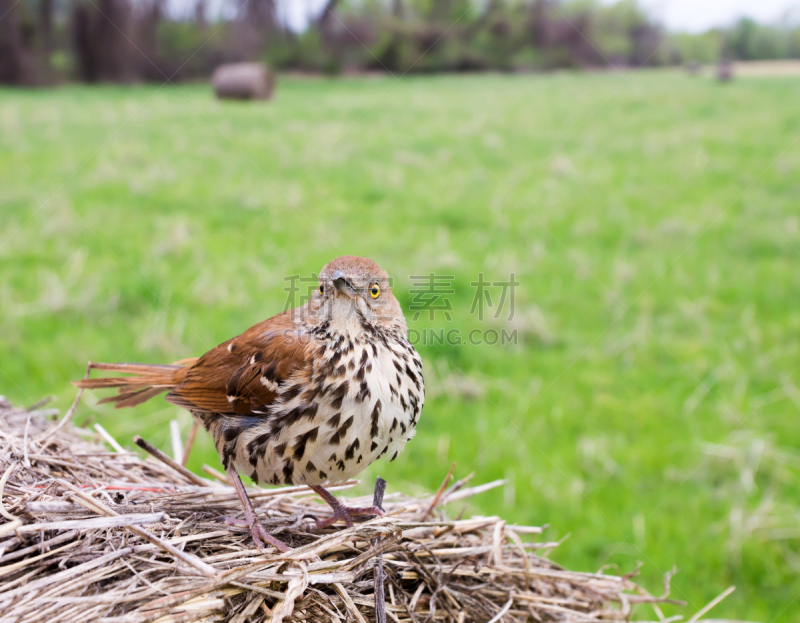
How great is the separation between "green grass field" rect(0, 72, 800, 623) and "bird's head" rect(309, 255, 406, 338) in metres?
1.94

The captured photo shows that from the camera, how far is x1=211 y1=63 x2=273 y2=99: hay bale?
81.4 feet

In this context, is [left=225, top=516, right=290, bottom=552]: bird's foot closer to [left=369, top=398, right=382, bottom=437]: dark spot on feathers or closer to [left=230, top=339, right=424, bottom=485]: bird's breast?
[left=230, top=339, right=424, bottom=485]: bird's breast

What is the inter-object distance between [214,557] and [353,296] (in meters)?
1.26

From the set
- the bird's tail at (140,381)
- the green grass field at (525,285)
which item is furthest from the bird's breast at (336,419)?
the green grass field at (525,285)

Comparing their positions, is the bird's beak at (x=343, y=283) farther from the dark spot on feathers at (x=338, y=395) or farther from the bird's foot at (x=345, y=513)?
the bird's foot at (x=345, y=513)

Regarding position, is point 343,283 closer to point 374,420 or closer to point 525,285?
point 374,420

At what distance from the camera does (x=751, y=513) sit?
5.48 meters

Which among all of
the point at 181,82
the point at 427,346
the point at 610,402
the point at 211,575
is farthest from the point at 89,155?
the point at 181,82

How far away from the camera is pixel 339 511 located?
10.6ft

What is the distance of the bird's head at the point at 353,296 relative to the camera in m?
3.19

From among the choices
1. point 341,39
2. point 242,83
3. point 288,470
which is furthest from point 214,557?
point 341,39

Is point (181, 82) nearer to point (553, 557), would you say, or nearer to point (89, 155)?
point (89, 155)

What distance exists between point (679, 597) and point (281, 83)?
3299 centimetres

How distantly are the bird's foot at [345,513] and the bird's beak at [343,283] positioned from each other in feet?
3.26
